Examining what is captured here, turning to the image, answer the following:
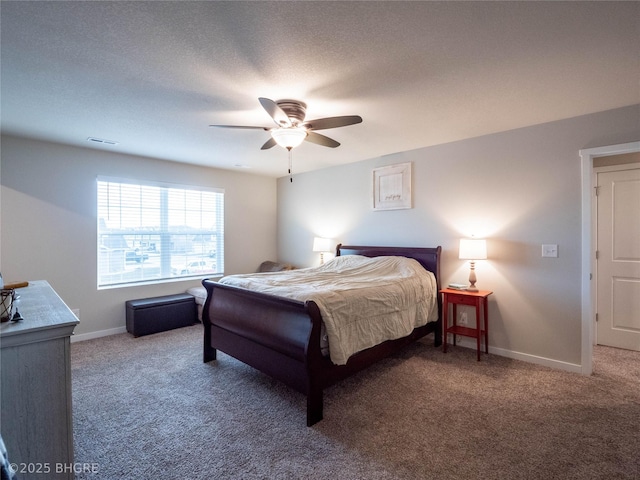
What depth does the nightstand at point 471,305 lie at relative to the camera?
323cm

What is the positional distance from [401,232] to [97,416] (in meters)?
3.67

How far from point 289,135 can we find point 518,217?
8.52ft

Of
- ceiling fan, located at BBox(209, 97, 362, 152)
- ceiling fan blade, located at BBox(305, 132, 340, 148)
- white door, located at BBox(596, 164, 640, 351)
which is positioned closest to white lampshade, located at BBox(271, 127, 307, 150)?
ceiling fan, located at BBox(209, 97, 362, 152)

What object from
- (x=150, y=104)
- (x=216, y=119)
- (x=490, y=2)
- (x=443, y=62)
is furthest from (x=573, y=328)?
(x=150, y=104)

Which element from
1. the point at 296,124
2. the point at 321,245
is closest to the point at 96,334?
the point at 321,245

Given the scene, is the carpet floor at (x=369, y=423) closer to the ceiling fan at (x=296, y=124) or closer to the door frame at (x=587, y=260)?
the door frame at (x=587, y=260)

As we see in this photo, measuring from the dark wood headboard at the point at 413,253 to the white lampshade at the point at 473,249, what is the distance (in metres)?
0.42

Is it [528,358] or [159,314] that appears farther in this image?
[159,314]

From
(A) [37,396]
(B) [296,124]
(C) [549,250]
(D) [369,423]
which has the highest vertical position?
(B) [296,124]

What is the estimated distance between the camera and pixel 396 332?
2.83 meters

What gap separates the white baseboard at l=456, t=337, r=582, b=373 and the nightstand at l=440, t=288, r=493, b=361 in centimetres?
15

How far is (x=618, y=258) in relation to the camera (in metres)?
3.55

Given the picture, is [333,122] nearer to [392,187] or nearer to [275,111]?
[275,111]

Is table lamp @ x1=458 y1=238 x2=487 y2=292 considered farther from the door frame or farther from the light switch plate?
the door frame
